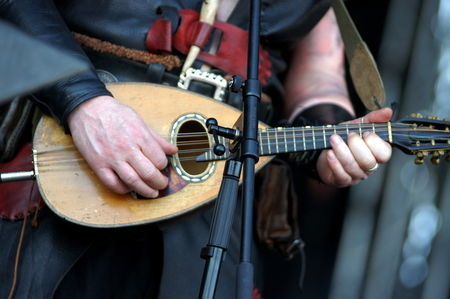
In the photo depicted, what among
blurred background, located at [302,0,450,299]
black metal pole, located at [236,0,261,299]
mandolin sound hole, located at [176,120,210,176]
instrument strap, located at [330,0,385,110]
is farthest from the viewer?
blurred background, located at [302,0,450,299]

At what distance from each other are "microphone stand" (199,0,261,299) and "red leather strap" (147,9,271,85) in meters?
0.56

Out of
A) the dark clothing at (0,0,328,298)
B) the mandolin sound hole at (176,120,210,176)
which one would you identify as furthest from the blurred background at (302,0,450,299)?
the mandolin sound hole at (176,120,210,176)

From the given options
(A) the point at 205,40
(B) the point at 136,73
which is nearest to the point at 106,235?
(B) the point at 136,73

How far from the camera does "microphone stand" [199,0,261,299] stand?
0.92m

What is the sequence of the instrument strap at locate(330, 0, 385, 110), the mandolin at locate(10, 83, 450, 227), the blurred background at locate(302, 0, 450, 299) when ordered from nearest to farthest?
1. the mandolin at locate(10, 83, 450, 227)
2. the instrument strap at locate(330, 0, 385, 110)
3. the blurred background at locate(302, 0, 450, 299)

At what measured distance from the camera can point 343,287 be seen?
2768 millimetres

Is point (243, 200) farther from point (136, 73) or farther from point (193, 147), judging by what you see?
point (136, 73)

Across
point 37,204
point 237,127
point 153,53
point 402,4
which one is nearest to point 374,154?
point 237,127

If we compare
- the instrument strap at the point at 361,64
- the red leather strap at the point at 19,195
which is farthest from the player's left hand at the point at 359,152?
the red leather strap at the point at 19,195

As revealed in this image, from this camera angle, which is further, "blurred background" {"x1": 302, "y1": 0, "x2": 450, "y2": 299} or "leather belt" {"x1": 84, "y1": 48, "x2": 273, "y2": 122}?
"blurred background" {"x1": 302, "y1": 0, "x2": 450, "y2": 299}

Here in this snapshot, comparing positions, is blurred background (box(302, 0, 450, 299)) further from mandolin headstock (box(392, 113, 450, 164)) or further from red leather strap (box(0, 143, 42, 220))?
red leather strap (box(0, 143, 42, 220))

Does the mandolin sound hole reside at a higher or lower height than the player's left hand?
lower

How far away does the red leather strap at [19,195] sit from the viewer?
1.48 meters

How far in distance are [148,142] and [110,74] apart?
30 cm
